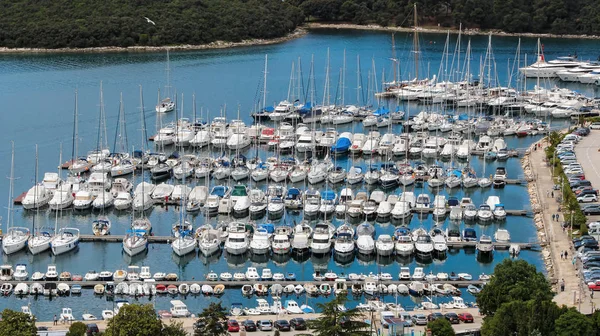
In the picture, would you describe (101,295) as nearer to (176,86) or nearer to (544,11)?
(176,86)

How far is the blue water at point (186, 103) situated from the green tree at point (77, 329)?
193 inches

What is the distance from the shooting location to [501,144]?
6500cm

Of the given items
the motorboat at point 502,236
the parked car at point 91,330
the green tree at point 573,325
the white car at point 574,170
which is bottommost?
the parked car at point 91,330

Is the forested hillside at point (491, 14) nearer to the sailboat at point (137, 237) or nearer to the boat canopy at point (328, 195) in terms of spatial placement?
the boat canopy at point (328, 195)

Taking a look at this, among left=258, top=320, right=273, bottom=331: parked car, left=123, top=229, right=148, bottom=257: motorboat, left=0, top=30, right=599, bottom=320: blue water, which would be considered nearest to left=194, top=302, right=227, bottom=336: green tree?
left=258, top=320, right=273, bottom=331: parked car

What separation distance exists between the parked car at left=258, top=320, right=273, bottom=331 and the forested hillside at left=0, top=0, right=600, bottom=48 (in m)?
76.8

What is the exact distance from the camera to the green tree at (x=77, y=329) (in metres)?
35.1

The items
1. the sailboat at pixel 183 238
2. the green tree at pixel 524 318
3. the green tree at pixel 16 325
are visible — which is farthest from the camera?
the sailboat at pixel 183 238

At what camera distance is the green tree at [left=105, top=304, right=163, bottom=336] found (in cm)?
3391

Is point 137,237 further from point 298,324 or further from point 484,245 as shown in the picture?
point 484,245

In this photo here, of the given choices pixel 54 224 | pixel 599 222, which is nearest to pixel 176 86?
pixel 54 224

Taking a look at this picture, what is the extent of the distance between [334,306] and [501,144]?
111ft

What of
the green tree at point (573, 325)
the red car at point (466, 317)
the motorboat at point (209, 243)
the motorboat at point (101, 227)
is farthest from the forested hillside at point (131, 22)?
the green tree at point (573, 325)

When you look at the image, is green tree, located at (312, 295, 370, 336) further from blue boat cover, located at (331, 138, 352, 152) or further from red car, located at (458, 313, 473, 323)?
blue boat cover, located at (331, 138, 352, 152)
